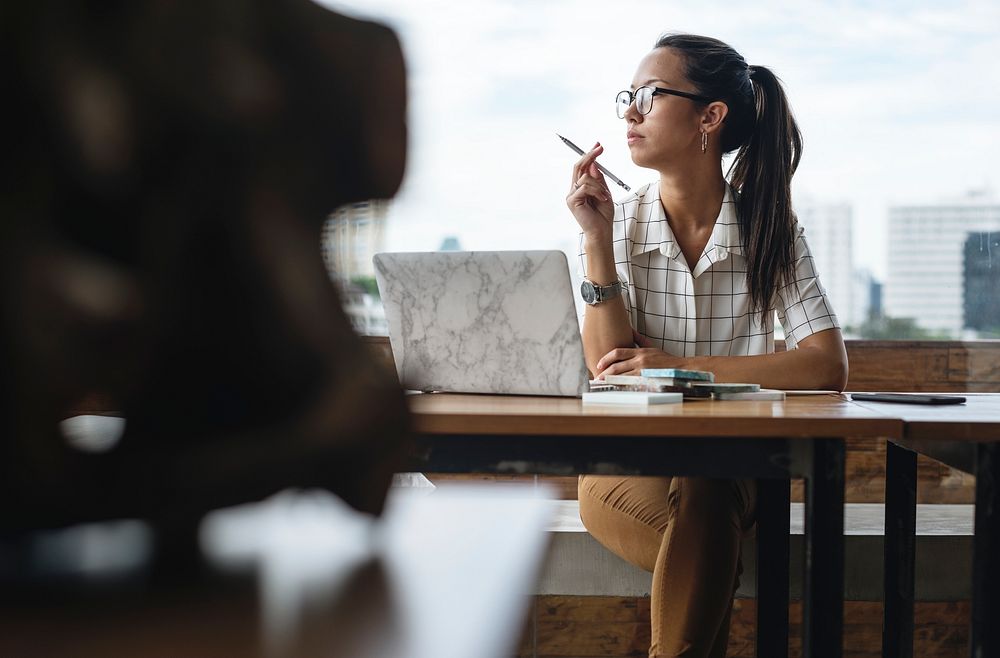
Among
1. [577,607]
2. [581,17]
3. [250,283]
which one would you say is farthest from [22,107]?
[581,17]

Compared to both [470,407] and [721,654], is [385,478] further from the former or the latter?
[721,654]

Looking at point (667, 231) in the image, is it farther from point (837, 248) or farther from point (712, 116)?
point (837, 248)

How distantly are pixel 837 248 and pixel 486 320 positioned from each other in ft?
8.69

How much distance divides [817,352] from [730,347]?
0.27 m

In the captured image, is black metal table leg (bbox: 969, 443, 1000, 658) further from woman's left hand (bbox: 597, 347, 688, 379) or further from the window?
the window

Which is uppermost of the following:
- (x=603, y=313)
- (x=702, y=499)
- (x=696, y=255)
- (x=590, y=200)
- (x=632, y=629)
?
(x=590, y=200)

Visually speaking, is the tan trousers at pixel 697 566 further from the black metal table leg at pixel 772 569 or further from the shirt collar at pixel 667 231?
the shirt collar at pixel 667 231

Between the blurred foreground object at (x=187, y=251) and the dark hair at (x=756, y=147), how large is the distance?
1.74m

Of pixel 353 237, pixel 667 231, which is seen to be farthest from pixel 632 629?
pixel 353 237

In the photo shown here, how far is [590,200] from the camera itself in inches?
77.1

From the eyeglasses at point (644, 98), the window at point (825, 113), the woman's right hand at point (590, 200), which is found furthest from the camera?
the window at point (825, 113)

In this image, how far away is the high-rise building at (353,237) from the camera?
1.36 feet

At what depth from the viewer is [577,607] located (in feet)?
7.18

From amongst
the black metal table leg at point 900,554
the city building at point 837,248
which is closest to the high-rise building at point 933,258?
the city building at point 837,248
